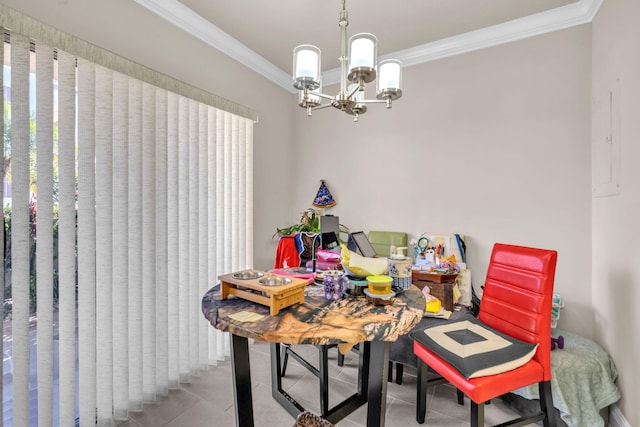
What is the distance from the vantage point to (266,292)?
3.89ft

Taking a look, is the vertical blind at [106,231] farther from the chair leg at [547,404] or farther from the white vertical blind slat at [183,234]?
the chair leg at [547,404]

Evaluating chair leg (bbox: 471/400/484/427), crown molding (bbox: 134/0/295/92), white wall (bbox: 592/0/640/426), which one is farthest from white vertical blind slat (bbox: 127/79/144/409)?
white wall (bbox: 592/0/640/426)

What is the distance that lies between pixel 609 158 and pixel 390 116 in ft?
5.78

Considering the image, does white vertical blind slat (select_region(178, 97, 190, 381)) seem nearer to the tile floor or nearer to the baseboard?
the tile floor

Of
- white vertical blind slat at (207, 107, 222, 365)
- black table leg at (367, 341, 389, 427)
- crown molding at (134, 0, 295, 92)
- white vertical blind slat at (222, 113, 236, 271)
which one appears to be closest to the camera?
black table leg at (367, 341, 389, 427)

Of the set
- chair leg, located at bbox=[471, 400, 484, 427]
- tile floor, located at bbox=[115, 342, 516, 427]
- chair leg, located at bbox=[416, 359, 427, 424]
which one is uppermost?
chair leg, located at bbox=[471, 400, 484, 427]

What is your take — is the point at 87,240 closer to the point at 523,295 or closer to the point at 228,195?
the point at 228,195

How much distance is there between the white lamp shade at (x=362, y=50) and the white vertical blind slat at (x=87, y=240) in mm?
1531

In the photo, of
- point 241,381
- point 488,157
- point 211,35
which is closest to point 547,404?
point 241,381

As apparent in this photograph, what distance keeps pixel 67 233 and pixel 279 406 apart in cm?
169

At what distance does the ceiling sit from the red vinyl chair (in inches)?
76.2

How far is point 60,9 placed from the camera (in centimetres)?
163

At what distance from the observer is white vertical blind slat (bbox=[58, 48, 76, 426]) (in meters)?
1.60

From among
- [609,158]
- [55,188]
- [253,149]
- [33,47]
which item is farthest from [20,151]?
[609,158]
